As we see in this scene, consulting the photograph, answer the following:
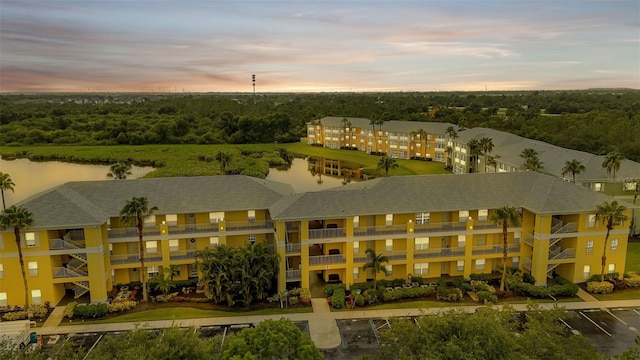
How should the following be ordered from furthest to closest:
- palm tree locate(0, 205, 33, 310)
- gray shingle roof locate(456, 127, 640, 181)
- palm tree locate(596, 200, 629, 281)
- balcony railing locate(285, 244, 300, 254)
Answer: gray shingle roof locate(456, 127, 640, 181)
balcony railing locate(285, 244, 300, 254)
palm tree locate(596, 200, 629, 281)
palm tree locate(0, 205, 33, 310)

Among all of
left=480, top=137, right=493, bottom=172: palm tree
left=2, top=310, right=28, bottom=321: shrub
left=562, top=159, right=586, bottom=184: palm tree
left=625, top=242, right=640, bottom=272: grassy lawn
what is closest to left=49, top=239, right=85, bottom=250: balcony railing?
left=2, top=310, right=28, bottom=321: shrub

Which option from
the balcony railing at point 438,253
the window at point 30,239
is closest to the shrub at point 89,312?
the window at point 30,239

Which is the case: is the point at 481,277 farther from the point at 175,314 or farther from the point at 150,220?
the point at 150,220

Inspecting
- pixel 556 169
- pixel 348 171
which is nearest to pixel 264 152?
pixel 348 171

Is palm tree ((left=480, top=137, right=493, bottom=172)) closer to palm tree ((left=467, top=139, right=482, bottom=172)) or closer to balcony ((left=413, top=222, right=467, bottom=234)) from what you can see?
palm tree ((left=467, top=139, right=482, bottom=172))

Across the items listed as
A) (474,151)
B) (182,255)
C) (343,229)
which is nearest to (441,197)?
(343,229)

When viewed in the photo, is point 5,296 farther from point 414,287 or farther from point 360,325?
point 414,287
